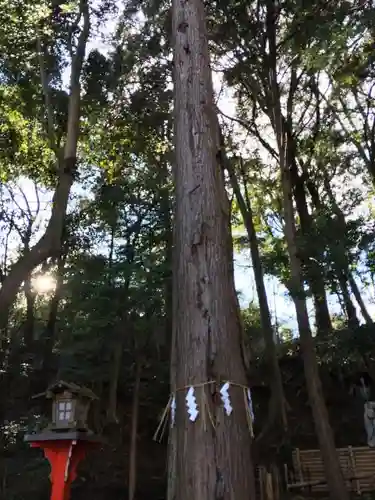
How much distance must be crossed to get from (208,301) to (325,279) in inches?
264

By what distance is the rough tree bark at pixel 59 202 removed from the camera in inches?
287

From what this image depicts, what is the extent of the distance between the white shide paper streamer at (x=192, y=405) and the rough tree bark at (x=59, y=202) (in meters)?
5.35

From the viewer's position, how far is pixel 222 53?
11.2 metres

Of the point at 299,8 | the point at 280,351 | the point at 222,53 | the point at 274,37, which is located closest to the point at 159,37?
the point at 222,53

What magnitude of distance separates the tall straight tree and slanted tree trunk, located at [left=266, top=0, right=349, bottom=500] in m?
5.41

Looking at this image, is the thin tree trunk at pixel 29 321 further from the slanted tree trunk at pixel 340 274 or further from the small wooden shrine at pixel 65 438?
the slanted tree trunk at pixel 340 274

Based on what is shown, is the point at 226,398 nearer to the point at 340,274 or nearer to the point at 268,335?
the point at 340,274

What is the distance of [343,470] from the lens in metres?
9.45

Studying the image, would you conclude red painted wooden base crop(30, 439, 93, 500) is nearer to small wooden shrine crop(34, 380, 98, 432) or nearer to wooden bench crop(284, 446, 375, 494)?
small wooden shrine crop(34, 380, 98, 432)

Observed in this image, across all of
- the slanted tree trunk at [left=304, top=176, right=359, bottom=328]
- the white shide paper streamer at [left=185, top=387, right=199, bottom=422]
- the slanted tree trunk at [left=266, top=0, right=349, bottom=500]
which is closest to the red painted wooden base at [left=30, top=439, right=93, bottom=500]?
the slanted tree trunk at [left=266, top=0, right=349, bottom=500]

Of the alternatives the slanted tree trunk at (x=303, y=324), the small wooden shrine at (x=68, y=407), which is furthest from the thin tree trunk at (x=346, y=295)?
the small wooden shrine at (x=68, y=407)

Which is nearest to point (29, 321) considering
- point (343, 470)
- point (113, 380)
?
point (113, 380)

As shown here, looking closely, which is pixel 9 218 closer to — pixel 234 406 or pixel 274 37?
pixel 274 37

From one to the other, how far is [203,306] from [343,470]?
8341 mm
